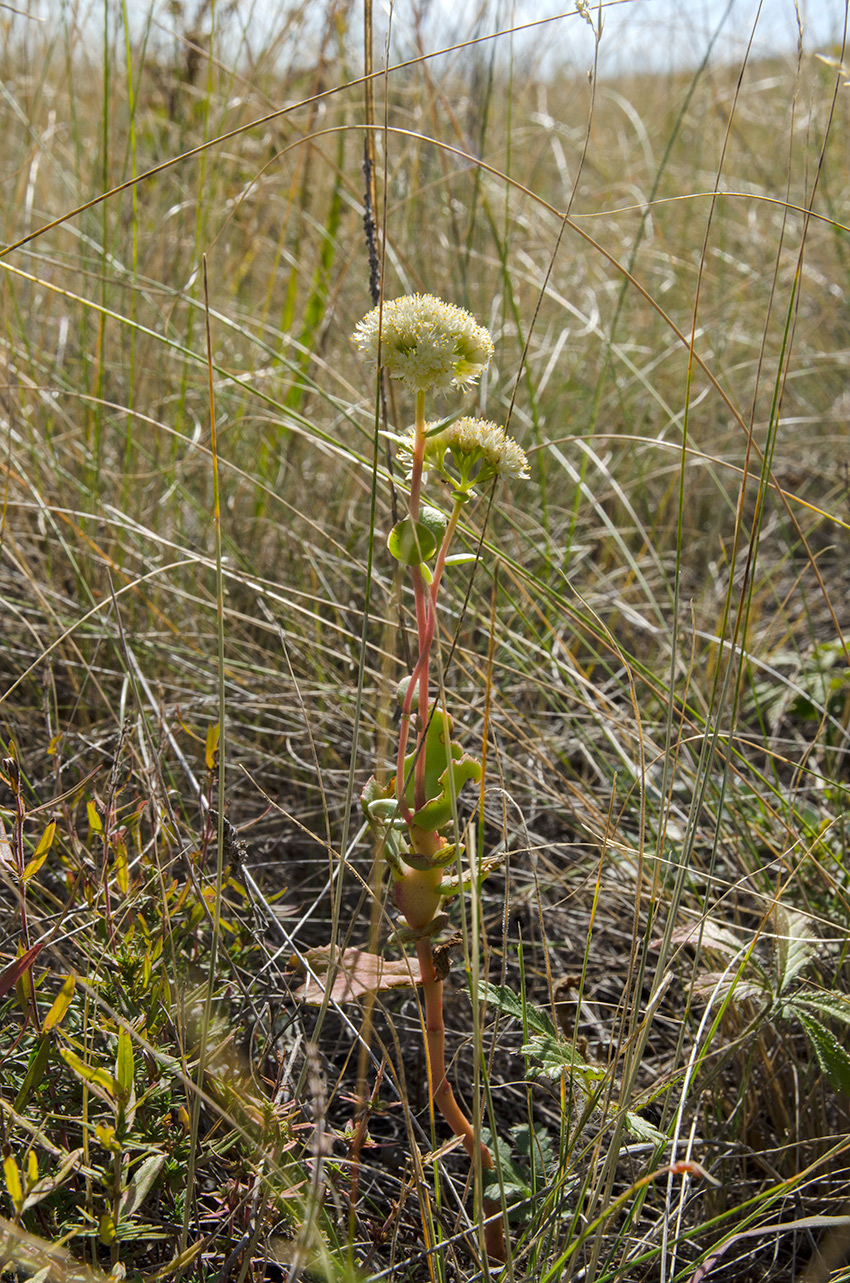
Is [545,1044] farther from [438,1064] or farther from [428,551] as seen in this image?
[428,551]

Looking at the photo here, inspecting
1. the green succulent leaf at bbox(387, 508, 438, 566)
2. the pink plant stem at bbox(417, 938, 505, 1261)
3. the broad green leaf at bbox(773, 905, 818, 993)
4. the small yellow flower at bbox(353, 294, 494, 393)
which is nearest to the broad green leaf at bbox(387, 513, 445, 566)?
the green succulent leaf at bbox(387, 508, 438, 566)

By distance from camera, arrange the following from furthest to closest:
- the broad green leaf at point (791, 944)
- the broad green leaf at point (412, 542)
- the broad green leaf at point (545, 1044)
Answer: the broad green leaf at point (791, 944) < the broad green leaf at point (545, 1044) < the broad green leaf at point (412, 542)

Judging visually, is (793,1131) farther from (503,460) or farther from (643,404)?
(643,404)

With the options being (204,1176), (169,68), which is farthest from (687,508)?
(169,68)

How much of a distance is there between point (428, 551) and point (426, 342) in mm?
174

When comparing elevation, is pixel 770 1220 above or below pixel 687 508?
below

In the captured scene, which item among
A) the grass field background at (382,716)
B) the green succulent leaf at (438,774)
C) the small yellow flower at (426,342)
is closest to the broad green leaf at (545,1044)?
the grass field background at (382,716)

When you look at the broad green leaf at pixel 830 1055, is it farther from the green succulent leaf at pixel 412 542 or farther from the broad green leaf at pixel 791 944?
the green succulent leaf at pixel 412 542

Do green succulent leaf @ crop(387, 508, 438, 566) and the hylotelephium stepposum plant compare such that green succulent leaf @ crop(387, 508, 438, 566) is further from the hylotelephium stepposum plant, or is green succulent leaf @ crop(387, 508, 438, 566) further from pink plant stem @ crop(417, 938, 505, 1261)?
pink plant stem @ crop(417, 938, 505, 1261)

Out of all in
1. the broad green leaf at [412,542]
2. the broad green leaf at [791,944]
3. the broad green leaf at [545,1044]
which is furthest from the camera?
the broad green leaf at [791,944]

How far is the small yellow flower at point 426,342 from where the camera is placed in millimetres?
733

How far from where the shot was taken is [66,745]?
1361 mm

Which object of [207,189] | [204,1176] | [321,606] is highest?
[207,189]

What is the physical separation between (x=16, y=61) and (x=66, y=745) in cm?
226
